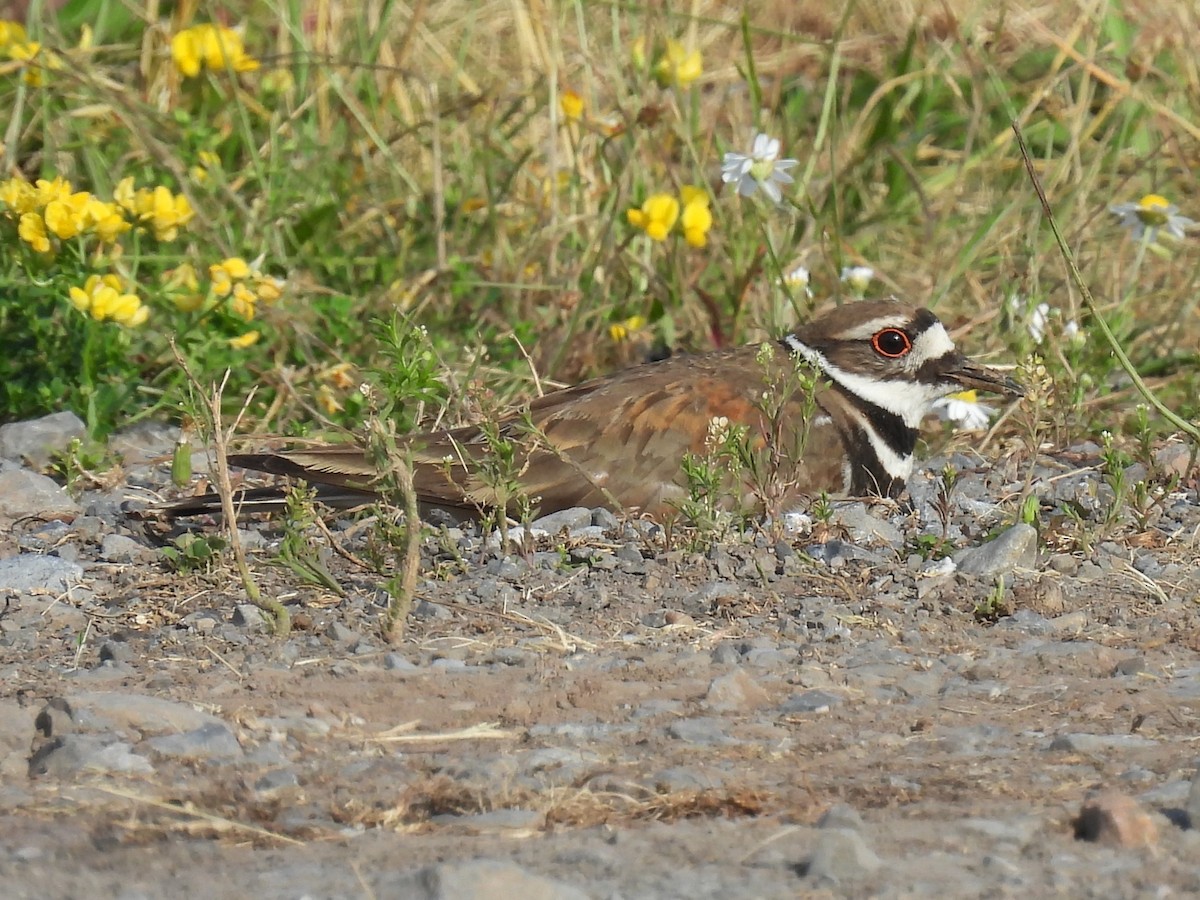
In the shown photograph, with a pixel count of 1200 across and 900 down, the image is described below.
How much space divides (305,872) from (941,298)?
4.87 meters

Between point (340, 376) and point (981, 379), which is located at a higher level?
point (981, 379)

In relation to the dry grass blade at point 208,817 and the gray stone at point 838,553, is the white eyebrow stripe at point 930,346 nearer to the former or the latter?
the gray stone at point 838,553

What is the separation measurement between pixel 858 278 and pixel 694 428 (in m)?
1.57

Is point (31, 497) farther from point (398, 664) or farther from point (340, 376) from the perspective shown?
point (398, 664)

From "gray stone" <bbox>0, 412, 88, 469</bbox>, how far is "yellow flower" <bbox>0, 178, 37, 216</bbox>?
2.33ft

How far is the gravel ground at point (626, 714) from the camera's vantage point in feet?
9.20

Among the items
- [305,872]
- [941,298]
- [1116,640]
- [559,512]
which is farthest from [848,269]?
[305,872]

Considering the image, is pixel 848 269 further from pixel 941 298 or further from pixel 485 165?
pixel 485 165

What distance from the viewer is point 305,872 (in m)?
2.78

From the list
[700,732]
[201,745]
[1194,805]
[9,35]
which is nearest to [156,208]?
[9,35]

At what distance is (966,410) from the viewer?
611 centimetres

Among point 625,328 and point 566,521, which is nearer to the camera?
point 566,521

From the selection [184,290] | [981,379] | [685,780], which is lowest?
[981,379]

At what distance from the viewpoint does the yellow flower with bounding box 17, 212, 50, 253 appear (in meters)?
5.52
